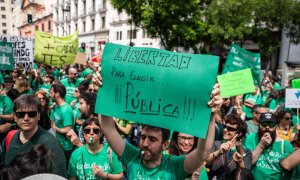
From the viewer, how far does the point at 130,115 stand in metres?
2.15

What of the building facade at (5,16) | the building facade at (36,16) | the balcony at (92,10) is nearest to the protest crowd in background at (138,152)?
the balcony at (92,10)

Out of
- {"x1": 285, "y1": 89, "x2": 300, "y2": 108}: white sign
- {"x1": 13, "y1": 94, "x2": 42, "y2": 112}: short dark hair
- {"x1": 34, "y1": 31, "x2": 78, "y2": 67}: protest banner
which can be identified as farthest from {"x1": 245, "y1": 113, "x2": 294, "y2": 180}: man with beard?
{"x1": 34, "y1": 31, "x2": 78, "y2": 67}: protest banner

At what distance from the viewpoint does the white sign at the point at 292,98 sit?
4297 mm

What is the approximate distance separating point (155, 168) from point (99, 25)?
35534 mm

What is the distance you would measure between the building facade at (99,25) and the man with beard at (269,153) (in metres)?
24.5

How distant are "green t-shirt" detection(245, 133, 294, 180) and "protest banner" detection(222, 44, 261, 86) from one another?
3053 millimetres

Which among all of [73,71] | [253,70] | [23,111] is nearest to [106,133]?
[23,111]

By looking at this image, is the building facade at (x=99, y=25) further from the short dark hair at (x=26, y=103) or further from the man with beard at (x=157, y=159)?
the man with beard at (x=157, y=159)

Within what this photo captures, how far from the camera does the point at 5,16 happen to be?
95812 mm

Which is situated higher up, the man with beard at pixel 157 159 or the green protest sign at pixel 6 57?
the green protest sign at pixel 6 57

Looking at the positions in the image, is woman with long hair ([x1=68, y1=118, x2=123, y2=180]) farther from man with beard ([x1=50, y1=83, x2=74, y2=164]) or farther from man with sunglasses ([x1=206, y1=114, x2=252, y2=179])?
man with beard ([x1=50, y1=83, x2=74, y2=164])

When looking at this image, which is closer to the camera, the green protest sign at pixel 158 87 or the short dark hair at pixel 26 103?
the green protest sign at pixel 158 87

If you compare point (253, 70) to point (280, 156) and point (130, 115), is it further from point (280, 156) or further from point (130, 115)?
point (130, 115)

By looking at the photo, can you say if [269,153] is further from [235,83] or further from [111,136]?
[111,136]
